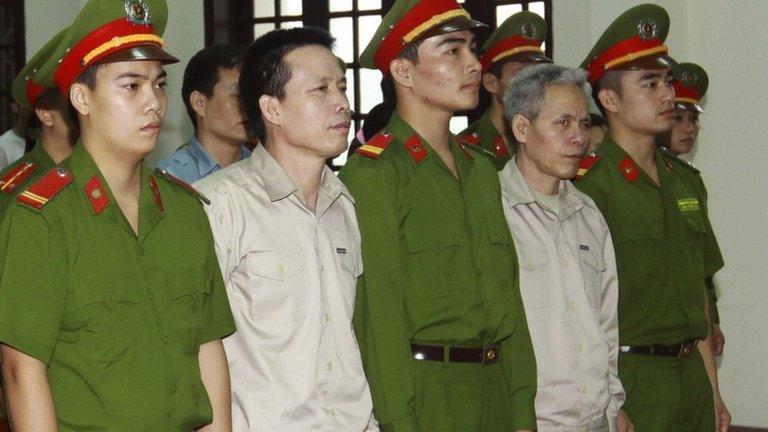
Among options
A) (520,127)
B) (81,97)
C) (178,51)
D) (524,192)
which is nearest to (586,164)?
(520,127)

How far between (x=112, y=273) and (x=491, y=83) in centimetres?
275

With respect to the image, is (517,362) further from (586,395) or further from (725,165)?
(725,165)

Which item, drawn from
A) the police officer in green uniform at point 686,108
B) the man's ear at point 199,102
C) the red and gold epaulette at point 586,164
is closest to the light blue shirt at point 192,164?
the man's ear at point 199,102

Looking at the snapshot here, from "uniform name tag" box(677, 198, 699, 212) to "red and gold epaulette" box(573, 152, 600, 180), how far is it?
1.07 ft

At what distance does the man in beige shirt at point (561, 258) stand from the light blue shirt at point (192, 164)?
3.24 ft

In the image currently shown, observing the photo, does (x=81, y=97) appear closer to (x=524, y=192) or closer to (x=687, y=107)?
(x=524, y=192)

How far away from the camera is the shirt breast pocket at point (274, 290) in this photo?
8.38 ft

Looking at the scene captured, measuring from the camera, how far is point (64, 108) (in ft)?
11.9

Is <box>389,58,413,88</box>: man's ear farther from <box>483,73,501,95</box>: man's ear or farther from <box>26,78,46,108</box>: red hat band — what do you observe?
<box>483,73,501,95</box>: man's ear

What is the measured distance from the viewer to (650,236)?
3.65 metres

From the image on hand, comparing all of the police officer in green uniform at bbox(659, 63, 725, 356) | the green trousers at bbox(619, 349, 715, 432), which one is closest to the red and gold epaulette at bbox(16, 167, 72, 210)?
the green trousers at bbox(619, 349, 715, 432)

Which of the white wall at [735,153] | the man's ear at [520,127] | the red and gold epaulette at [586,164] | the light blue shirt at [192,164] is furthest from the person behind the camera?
the white wall at [735,153]

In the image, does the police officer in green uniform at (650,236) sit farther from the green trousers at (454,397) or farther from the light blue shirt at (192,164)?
the light blue shirt at (192,164)

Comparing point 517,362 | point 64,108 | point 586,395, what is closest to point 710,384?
point 586,395
